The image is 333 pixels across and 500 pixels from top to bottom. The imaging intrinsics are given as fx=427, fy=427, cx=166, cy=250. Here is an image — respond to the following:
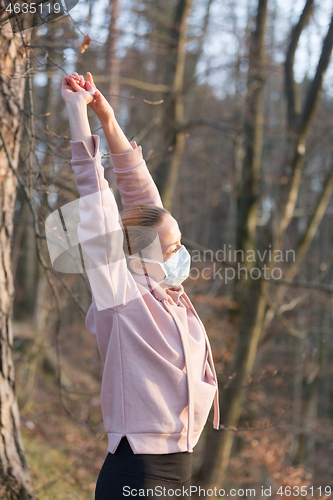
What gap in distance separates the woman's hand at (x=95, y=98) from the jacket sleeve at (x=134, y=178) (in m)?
0.21

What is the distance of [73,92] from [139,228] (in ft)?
1.85

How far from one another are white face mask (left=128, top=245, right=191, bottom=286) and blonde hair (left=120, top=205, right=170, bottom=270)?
0.17 feet

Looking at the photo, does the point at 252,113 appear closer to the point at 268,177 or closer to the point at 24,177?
the point at 268,177

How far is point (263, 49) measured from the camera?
6168mm

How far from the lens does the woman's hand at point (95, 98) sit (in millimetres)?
1657

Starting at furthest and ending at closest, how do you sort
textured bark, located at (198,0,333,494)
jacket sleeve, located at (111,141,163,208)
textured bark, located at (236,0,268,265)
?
textured bark, located at (236,0,268,265) → textured bark, located at (198,0,333,494) → jacket sleeve, located at (111,141,163,208)

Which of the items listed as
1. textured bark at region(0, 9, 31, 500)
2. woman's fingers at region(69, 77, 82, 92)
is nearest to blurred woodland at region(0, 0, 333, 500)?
textured bark at region(0, 9, 31, 500)

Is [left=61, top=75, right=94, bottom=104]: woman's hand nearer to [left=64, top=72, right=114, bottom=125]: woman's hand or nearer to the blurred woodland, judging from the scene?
[left=64, top=72, right=114, bottom=125]: woman's hand

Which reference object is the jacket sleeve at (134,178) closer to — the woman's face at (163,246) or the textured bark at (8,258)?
the woman's face at (163,246)

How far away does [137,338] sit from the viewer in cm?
155

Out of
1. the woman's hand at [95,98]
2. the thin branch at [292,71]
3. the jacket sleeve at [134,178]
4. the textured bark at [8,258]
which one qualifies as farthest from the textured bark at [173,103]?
the woman's hand at [95,98]

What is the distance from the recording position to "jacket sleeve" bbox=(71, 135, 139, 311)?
148 centimetres

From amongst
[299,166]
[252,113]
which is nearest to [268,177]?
[252,113]

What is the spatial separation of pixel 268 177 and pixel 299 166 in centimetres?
221
